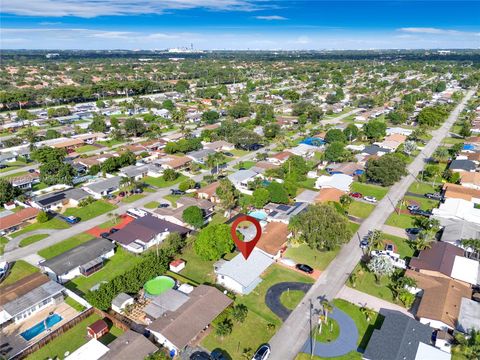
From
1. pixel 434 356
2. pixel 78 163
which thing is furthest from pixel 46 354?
pixel 78 163

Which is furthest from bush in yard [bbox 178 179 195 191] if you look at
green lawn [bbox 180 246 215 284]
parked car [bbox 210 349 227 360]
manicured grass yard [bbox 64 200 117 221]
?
parked car [bbox 210 349 227 360]

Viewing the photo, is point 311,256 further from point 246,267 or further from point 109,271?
point 109,271

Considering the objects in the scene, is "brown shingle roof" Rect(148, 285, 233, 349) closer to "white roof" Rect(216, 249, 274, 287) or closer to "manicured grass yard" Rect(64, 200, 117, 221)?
"white roof" Rect(216, 249, 274, 287)

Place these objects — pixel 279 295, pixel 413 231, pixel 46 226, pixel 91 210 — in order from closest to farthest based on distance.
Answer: pixel 279 295
pixel 413 231
pixel 46 226
pixel 91 210

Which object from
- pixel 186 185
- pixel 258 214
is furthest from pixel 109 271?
pixel 186 185

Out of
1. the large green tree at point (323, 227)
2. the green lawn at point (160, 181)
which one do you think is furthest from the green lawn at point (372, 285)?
the green lawn at point (160, 181)

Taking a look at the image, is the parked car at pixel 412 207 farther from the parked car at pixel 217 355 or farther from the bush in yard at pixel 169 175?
the bush in yard at pixel 169 175
